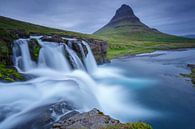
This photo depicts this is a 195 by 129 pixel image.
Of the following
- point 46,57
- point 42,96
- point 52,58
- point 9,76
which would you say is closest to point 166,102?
point 42,96

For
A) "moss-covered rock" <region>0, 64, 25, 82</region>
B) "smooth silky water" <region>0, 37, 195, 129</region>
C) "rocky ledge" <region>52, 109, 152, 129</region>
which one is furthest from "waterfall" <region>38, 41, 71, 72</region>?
"rocky ledge" <region>52, 109, 152, 129</region>

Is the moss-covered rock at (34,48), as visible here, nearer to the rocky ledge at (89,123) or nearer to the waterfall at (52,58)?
the waterfall at (52,58)

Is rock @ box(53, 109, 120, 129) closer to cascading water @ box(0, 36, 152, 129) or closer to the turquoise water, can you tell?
cascading water @ box(0, 36, 152, 129)

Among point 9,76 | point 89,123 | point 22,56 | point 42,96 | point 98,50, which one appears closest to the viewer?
point 89,123

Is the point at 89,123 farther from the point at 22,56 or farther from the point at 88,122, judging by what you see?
the point at 22,56

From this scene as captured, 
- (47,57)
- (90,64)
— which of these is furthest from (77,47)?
(47,57)

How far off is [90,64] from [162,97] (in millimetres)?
19462

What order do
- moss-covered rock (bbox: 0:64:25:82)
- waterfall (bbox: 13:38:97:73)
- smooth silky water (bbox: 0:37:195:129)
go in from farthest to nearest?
waterfall (bbox: 13:38:97:73) < moss-covered rock (bbox: 0:64:25:82) < smooth silky water (bbox: 0:37:195:129)

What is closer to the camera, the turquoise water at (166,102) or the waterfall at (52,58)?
the turquoise water at (166,102)

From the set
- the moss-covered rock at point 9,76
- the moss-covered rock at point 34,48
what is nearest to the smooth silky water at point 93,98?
the moss-covered rock at point 34,48

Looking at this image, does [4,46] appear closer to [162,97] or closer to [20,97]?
[20,97]

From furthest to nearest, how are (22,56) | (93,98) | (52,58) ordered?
(52,58) → (22,56) → (93,98)

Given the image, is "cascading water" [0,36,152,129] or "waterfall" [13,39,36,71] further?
"waterfall" [13,39,36,71]

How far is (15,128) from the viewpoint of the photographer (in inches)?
339
